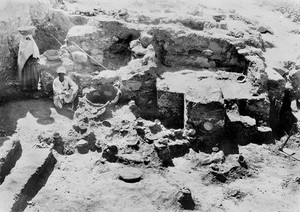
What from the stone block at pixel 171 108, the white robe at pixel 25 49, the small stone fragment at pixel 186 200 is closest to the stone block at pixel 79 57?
the white robe at pixel 25 49

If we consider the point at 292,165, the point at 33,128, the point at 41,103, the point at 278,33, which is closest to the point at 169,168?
the point at 292,165

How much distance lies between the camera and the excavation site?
6.82m

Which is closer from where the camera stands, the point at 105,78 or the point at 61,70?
the point at 61,70

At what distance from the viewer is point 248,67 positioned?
1006 centimetres

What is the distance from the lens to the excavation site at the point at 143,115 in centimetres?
682

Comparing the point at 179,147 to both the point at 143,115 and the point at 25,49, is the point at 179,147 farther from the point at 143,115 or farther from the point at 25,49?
the point at 25,49

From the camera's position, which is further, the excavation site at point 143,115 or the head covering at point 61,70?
the head covering at point 61,70

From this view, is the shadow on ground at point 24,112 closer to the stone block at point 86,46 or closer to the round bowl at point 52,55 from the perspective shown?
the round bowl at point 52,55

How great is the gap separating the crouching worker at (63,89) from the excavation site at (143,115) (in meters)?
0.03

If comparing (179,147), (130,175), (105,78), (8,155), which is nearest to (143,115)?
(105,78)

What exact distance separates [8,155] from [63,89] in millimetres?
2567

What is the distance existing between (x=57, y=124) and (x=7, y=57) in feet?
9.83

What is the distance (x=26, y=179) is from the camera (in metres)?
6.48

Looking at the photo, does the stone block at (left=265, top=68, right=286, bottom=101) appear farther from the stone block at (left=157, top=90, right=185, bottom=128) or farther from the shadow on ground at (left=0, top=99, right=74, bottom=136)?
the shadow on ground at (left=0, top=99, right=74, bottom=136)
